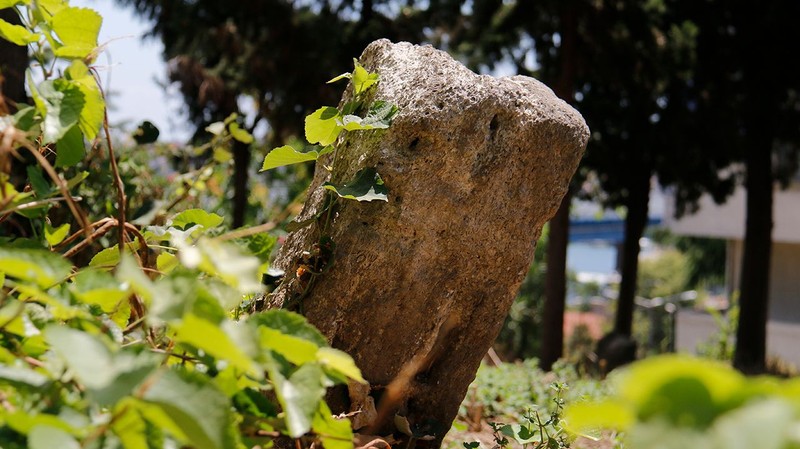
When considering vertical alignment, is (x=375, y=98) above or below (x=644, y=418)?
above

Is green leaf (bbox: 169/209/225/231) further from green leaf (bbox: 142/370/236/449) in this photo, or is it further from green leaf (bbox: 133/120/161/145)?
green leaf (bbox: 133/120/161/145)

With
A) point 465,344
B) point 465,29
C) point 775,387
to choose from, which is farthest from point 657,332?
point 775,387

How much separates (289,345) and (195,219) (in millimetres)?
700

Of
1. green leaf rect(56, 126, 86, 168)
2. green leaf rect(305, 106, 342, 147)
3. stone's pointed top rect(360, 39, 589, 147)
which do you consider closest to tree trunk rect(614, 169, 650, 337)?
stone's pointed top rect(360, 39, 589, 147)

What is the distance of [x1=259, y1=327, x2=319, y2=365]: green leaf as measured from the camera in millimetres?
1081

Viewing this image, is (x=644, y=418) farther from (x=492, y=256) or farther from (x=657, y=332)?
(x=657, y=332)

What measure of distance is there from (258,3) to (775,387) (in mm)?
10042

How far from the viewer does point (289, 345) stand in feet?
3.57

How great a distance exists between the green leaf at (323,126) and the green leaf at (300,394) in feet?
2.72

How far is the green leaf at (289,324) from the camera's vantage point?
111cm

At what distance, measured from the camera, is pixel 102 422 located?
0.95 m

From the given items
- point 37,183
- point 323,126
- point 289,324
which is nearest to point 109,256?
point 37,183

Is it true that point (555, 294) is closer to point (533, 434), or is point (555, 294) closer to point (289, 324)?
point (533, 434)

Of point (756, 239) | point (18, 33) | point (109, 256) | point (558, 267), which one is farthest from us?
point (756, 239)
